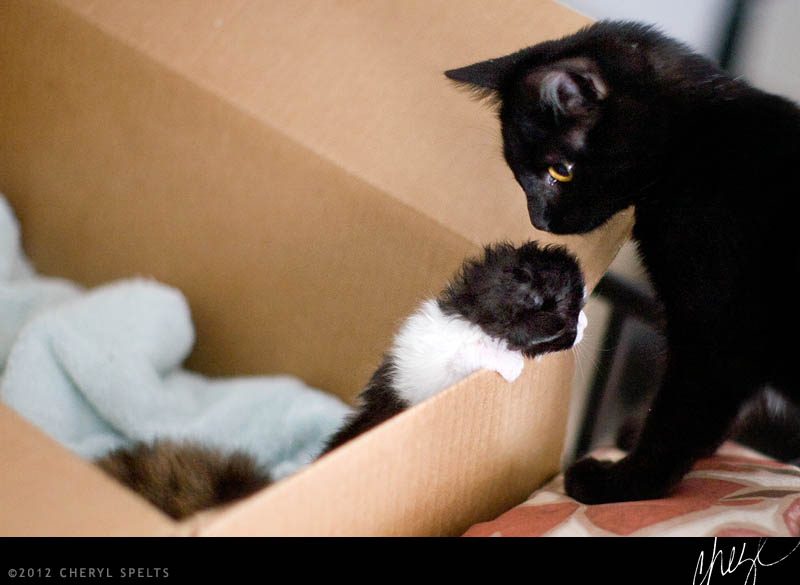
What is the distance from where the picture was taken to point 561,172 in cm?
83

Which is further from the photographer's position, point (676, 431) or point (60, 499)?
point (676, 431)

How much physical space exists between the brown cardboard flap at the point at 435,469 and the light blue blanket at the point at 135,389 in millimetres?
294

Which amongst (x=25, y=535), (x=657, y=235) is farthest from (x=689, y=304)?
(x=25, y=535)

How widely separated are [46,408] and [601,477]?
63 centimetres

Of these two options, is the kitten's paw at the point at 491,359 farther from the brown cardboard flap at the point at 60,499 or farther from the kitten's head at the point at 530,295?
the brown cardboard flap at the point at 60,499

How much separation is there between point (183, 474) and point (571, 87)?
0.51m

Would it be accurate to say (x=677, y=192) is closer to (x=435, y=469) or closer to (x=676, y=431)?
(x=676, y=431)

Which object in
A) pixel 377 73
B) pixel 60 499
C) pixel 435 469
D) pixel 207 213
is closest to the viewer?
pixel 60 499

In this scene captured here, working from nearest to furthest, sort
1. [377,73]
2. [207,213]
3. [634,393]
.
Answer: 1. [377,73]
2. [207,213]
3. [634,393]

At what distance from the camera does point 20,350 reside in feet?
3.28

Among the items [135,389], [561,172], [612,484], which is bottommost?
[135,389]

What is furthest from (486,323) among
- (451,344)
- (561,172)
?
(561,172)

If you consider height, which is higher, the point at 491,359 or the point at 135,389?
the point at 491,359

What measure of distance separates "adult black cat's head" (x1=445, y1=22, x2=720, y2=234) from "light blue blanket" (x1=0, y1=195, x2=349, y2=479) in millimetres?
384
